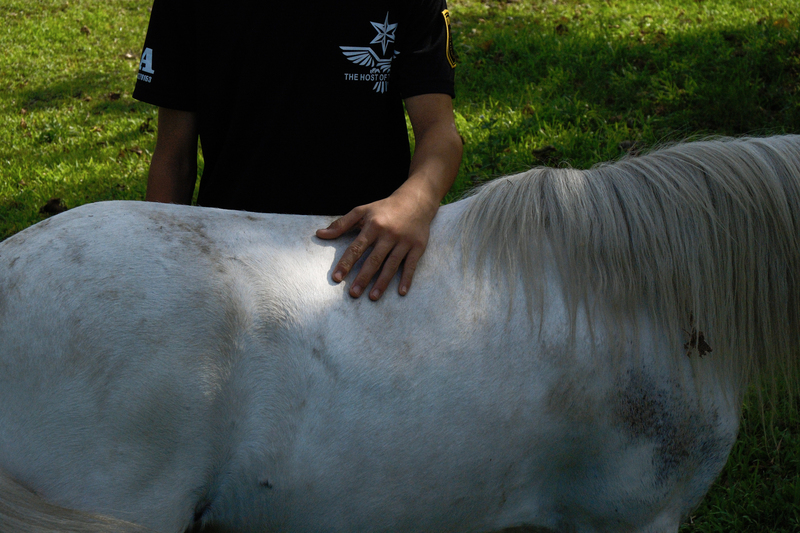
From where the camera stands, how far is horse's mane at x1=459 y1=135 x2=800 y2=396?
1669mm

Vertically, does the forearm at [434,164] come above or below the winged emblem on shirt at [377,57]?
below

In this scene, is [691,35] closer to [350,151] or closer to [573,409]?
[350,151]

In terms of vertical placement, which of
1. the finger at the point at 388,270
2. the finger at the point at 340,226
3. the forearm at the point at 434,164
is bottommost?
the finger at the point at 388,270

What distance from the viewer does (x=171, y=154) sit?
7.29 feet

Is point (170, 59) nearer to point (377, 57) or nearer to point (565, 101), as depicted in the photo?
point (377, 57)

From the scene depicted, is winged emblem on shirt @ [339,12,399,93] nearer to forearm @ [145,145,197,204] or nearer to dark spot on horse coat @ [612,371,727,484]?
forearm @ [145,145,197,204]

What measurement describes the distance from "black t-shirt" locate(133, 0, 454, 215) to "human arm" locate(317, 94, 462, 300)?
0.24m

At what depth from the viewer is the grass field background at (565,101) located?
421cm

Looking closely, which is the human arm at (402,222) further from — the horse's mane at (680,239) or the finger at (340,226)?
the horse's mane at (680,239)

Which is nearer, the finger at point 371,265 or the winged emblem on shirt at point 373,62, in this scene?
the finger at point 371,265

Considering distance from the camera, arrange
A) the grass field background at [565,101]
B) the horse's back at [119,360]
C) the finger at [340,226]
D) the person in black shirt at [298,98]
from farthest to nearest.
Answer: the grass field background at [565,101], the person in black shirt at [298,98], the finger at [340,226], the horse's back at [119,360]

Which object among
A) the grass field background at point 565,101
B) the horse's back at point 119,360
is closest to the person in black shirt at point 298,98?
the horse's back at point 119,360

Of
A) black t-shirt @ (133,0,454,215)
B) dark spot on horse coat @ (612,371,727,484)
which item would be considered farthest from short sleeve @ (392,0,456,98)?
dark spot on horse coat @ (612,371,727,484)

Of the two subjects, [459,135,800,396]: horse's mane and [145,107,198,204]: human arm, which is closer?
[459,135,800,396]: horse's mane
